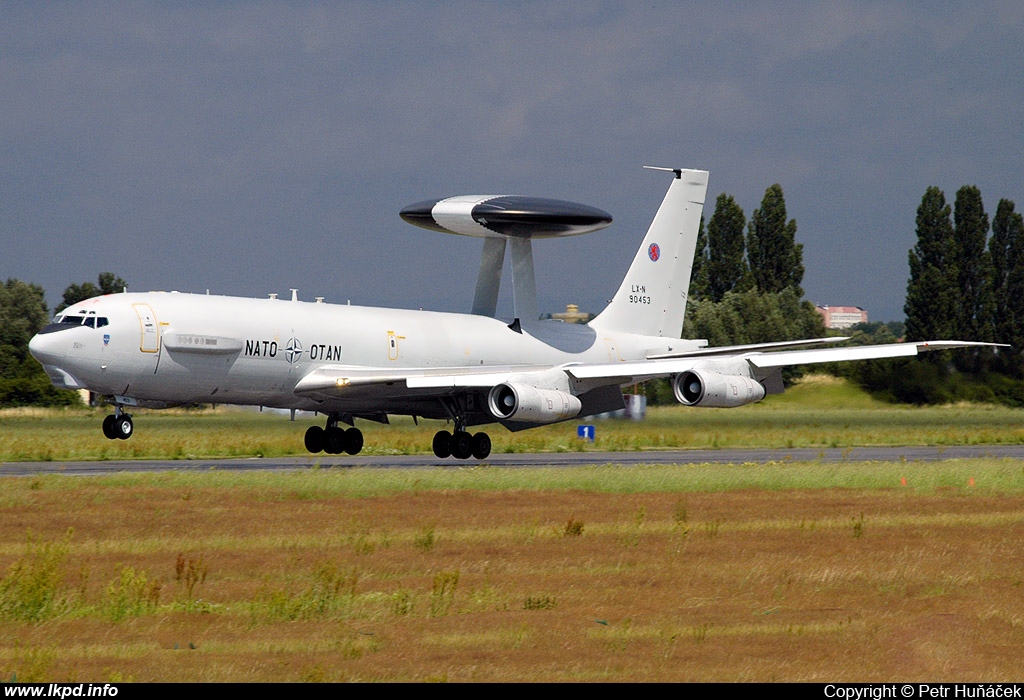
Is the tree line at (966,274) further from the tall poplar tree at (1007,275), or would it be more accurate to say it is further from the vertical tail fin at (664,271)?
the vertical tail fin at (664,271)

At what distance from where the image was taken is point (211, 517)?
22.1 meters

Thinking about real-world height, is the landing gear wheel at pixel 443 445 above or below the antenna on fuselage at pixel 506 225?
below

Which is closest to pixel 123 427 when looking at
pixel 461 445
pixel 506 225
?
pixel 461 445

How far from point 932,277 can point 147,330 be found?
61.6 meters

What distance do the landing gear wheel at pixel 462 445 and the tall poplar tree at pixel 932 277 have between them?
50.5 m

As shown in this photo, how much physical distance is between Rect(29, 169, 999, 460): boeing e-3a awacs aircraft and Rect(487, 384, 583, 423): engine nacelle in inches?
1.6

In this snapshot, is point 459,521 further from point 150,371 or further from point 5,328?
point 5,328

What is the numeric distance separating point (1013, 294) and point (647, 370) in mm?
56369

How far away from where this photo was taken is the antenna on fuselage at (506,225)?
4075 cm

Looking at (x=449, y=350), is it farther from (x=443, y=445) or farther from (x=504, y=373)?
(x=504, y=373)

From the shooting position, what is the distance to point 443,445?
126 ft

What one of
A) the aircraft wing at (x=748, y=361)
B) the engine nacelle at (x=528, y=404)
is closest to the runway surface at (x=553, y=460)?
the engine nacelle at (x=528, y=404)

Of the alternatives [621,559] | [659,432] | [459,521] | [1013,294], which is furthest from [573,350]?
[1013,294]

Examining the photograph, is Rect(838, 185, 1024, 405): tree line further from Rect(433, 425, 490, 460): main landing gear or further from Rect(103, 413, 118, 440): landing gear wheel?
Rect(103, 413, 118, 440): landing gear wheel
